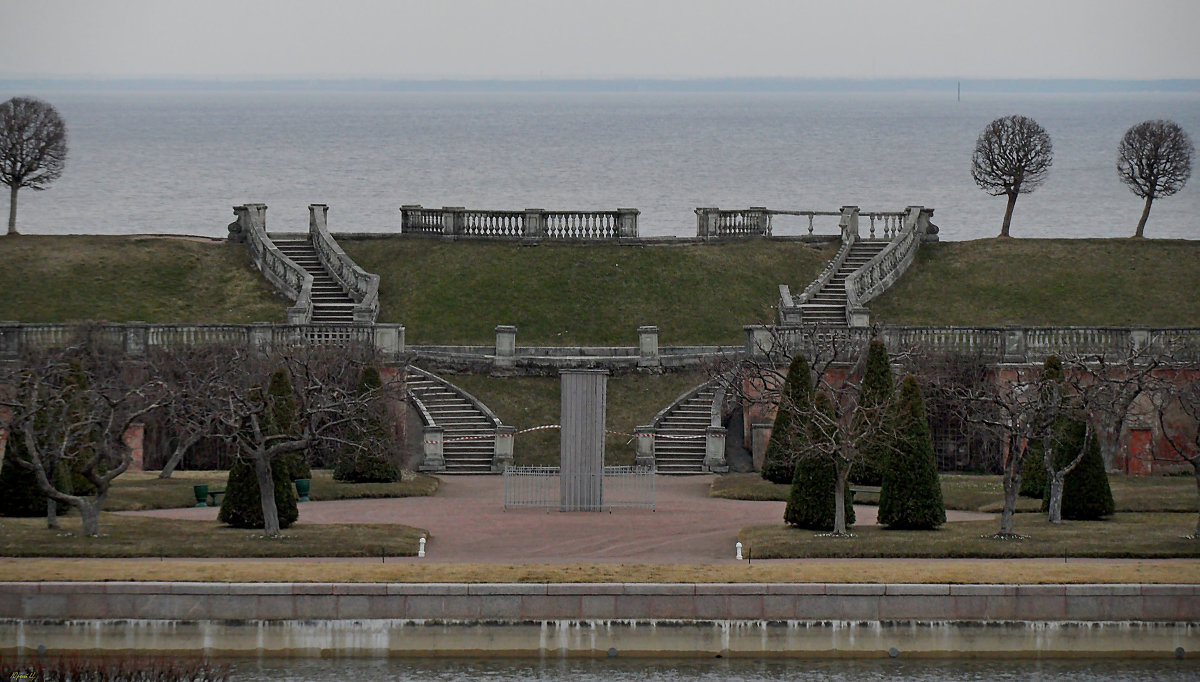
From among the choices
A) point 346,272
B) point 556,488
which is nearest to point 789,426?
point 556,488

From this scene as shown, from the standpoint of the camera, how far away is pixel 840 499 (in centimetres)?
4334

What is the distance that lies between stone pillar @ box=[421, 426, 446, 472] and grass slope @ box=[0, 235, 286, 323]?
887cm

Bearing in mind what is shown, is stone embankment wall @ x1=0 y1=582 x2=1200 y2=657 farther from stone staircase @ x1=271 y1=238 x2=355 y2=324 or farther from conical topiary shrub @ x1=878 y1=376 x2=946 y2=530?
stone staircase @ x1=271 y1=238 x2=355 y2=324

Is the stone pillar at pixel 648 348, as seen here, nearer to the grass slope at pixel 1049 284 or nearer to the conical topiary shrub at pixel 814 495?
the grass slope at pixel 1049 284

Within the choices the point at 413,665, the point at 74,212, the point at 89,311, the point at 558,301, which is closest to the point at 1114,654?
the point at 413,665

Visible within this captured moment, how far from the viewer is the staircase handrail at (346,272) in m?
62.5

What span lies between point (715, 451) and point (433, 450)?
25.6ft

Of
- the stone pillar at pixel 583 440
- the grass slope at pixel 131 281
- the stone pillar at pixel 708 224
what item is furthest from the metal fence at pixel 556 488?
the stone pillar at pixel 708 224

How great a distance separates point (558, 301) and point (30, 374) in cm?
2283

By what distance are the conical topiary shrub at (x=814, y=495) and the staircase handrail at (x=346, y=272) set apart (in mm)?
20385

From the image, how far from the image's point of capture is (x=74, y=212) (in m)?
156

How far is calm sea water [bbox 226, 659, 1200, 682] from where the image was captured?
36.2 meters

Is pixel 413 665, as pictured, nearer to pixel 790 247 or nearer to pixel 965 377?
pixel 965 377

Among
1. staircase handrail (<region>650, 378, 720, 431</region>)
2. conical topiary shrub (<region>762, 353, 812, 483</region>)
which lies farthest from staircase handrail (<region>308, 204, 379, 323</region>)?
conical topiary shrub (<region>762, 353, 812, 483</region>)
